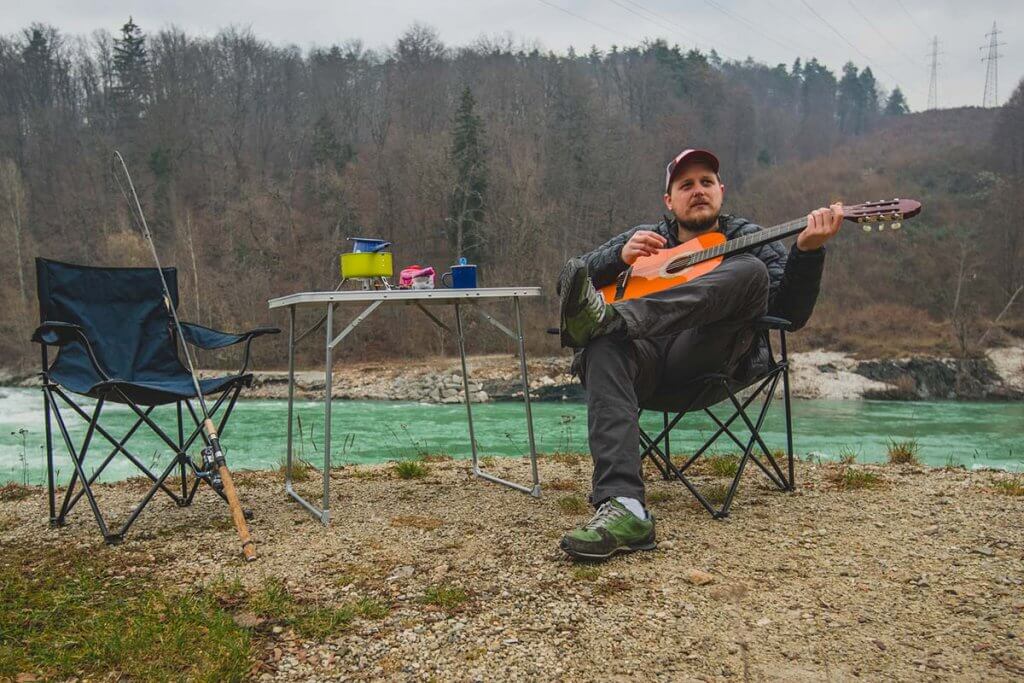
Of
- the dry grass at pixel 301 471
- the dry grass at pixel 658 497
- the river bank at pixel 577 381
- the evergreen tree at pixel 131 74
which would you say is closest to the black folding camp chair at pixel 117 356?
the dry grass at pixel 301 471

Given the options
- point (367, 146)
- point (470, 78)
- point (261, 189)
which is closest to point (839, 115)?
point (470, 78)

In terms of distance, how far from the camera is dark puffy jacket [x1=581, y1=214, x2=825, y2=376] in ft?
8.93

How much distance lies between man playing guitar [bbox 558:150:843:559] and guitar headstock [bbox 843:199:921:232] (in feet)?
0.29

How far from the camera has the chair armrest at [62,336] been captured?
2801mm

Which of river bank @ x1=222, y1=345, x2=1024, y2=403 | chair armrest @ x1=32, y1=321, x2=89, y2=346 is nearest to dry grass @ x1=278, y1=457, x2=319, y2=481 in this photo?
chair armrest @ x1=32, y1=321, x2=89, y2=346

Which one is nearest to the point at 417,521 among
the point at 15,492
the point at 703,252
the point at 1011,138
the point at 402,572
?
the point at 402,572

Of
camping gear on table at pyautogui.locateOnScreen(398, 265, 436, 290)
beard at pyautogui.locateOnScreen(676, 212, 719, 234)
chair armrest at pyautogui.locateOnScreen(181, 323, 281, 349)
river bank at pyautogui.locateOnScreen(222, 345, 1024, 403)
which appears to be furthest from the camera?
river bank at pyautogui.locateOnScreen(222, 345, 1024, 403)

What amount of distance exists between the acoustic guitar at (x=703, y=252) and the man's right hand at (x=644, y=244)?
0.05 m

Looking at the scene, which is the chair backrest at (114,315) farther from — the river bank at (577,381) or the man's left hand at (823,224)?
the river bank at (577,381)

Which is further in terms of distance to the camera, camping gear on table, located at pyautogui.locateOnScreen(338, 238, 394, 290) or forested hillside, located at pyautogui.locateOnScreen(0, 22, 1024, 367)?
forested hillside, located at pyautogui.locateOnScreen(0, 22, 1024, 367)

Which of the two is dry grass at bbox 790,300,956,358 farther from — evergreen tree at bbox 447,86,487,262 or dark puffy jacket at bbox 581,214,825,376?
dark puffy jacket at bbox 581,214,825,376

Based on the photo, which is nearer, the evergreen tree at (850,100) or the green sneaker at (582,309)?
the green sneaker at (582,309)

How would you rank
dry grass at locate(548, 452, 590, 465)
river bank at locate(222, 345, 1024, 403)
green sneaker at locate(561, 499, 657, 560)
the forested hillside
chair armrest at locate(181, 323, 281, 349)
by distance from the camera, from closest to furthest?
green sneaker at locate(561, 499, 657, 560), chair armrest at locate(181, 323, 281, 349), dry grass at locate(548, 452, 590, 465), river bank at locate(222, 345, 1024, 403), the forested hillside

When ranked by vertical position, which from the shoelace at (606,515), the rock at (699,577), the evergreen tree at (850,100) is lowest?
the rock at (699,577)
